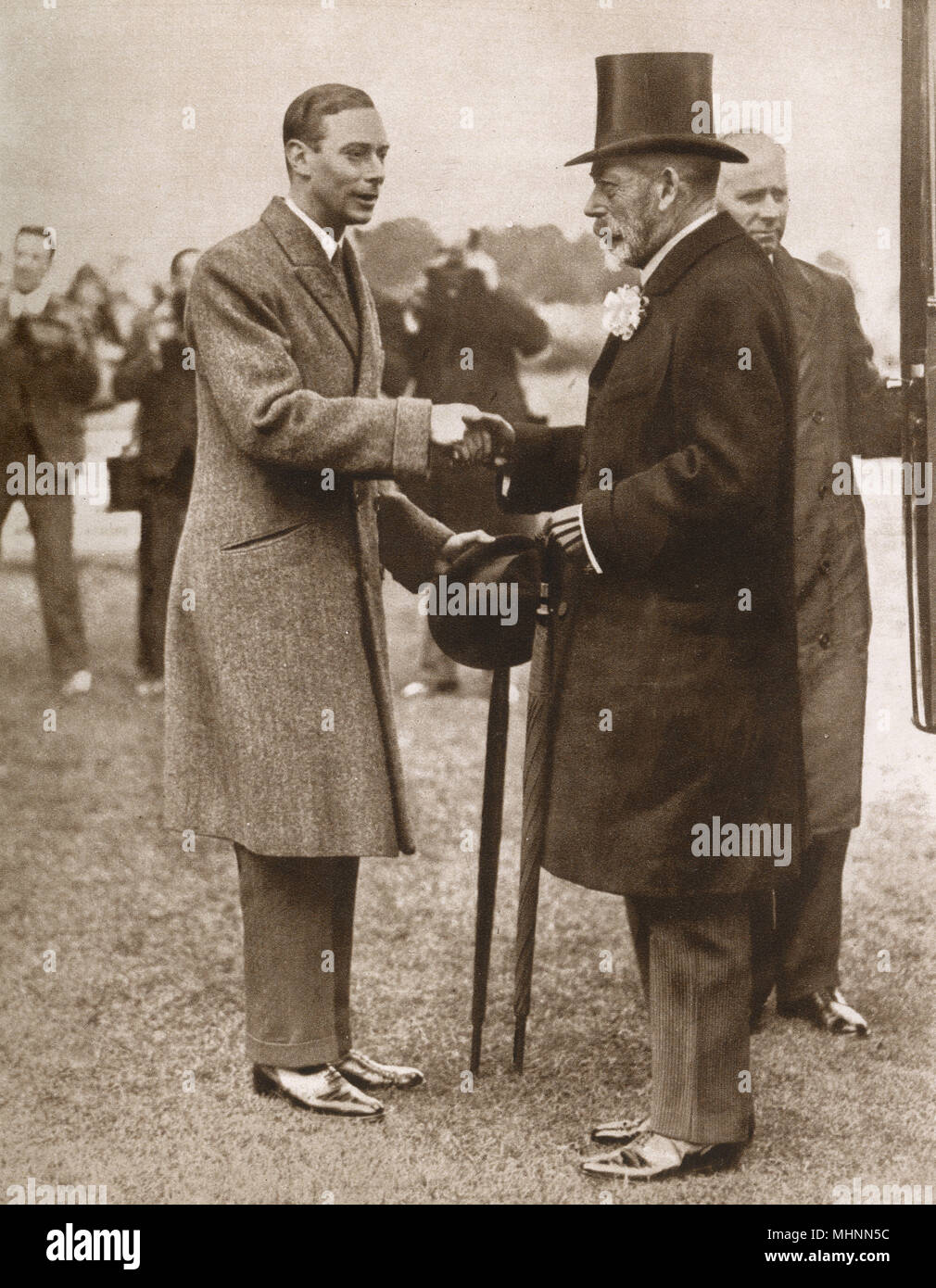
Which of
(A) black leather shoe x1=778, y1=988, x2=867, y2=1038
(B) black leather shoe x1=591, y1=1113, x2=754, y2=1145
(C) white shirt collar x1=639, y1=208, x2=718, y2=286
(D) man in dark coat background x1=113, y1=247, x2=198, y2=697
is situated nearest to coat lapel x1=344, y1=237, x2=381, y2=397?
(C) white shirt collar x1=639, y1=208, x2=718, y2=286

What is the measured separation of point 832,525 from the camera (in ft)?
14.8

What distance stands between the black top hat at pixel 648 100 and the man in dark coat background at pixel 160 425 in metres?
1.55

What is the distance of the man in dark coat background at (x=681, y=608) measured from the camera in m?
3.59

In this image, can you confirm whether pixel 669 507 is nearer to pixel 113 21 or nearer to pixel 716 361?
pixel 716 361

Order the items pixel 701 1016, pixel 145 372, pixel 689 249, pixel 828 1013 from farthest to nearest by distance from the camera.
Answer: pixel 145 372
pixel 828 1013
pixel 701 1016
pixel 689 249

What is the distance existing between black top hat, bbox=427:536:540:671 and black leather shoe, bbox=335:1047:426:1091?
1.12 m

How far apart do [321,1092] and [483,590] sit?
136 centimetres

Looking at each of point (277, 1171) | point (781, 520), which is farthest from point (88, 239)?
point (277, 1171)

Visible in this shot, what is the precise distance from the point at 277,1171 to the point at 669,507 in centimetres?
192

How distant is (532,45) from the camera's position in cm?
443

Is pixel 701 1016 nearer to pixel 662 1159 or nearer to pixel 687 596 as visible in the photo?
pixel 662 1159
